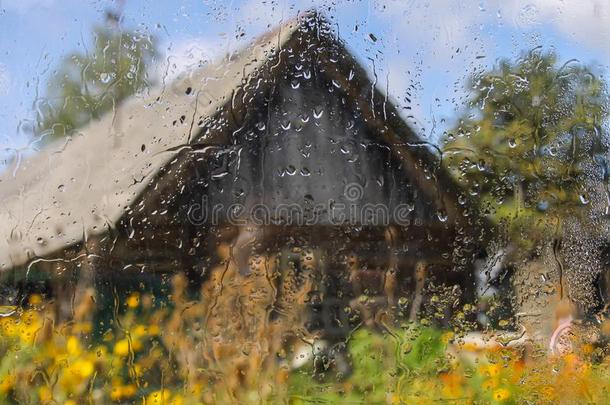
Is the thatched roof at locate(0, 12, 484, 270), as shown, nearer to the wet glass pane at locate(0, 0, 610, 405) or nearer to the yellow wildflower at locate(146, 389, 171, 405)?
the wet glass pane at locate(0, 0, 610, 405)

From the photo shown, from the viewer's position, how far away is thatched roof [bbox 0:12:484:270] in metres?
1.45

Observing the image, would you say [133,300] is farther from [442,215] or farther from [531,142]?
[531,142]

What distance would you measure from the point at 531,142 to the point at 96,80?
108cm

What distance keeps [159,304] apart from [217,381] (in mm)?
229

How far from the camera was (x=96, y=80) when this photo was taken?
1466 mm

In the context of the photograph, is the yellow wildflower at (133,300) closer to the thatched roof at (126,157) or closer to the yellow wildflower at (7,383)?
the thatched roof at (126,157)

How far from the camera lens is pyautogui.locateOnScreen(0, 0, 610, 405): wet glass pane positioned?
4.72ft

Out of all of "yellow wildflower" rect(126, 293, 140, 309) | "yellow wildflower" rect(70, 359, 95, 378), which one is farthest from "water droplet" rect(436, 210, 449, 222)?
"yellow wildflower" rect(70, 359, 95, 378)
